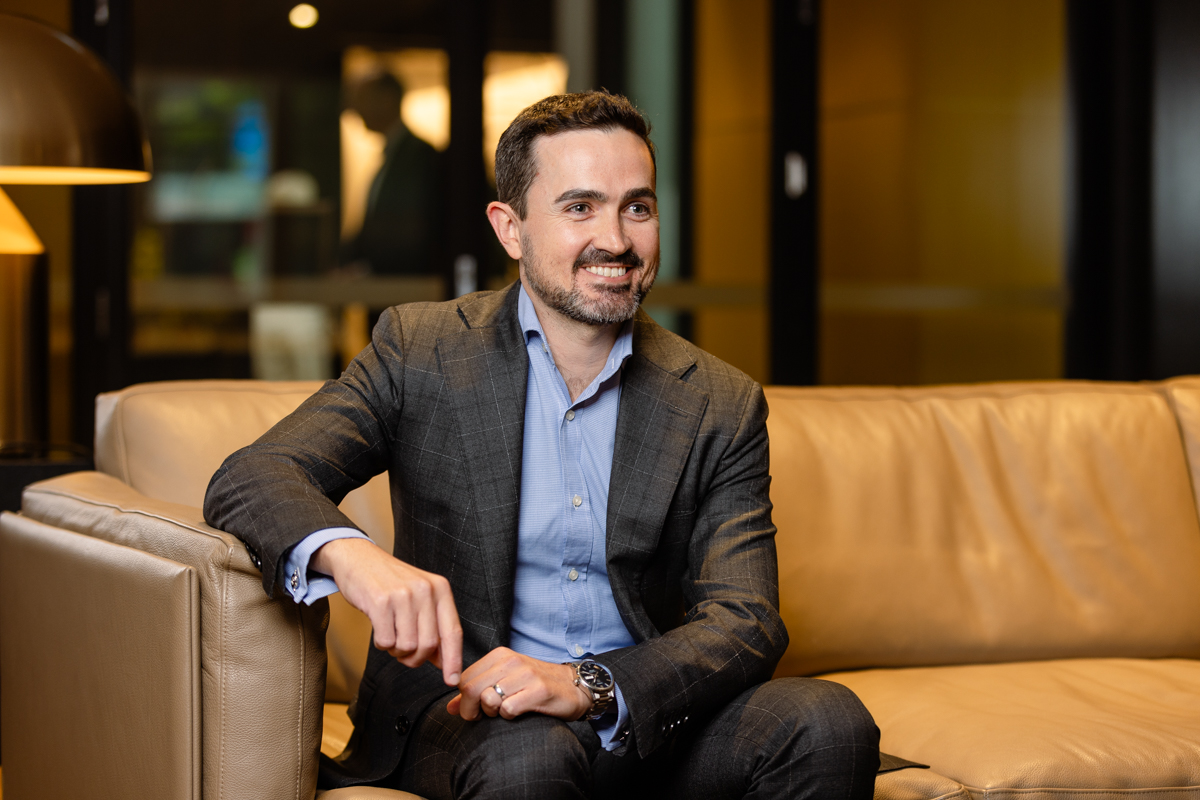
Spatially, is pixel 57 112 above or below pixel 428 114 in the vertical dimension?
below

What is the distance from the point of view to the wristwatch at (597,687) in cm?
131

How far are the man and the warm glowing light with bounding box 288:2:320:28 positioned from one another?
8.85 ft

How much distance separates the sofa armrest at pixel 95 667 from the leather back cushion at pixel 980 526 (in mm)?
1042

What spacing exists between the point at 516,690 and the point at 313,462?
1.26 feet

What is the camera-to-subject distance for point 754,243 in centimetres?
445

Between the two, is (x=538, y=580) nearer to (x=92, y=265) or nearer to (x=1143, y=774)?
(x=1143, y=774)

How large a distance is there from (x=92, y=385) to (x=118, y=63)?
102cm

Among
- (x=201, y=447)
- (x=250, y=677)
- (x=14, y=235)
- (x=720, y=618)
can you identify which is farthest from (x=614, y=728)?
(x=14, y=235)

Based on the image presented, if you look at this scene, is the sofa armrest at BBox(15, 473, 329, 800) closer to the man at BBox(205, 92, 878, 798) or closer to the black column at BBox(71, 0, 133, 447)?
the man at BBox(205, 92, 878, 798)

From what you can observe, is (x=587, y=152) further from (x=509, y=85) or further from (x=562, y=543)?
(x=509, y=85)

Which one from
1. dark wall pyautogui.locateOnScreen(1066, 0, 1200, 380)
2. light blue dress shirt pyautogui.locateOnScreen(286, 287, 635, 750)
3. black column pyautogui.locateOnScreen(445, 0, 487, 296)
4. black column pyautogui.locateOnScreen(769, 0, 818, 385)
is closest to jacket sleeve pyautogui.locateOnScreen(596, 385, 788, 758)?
light blue dress shirt pyautogui.locateOnScreen(286, 287, 635, 750)

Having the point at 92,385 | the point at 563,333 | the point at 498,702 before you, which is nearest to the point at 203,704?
the point at 498,702

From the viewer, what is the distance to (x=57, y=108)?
1.95 metres

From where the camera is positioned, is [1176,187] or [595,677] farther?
[1176,187]
